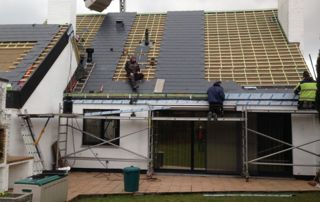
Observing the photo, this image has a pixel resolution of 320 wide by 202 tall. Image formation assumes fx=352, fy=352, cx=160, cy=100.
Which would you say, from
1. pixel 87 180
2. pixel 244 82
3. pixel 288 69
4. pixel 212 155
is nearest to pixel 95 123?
pixel 87 180

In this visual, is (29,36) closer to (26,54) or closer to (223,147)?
(26,54)

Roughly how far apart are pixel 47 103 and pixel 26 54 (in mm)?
2159

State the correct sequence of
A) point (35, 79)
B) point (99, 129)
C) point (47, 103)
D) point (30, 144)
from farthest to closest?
point (99, 129), point (47, 103), point (35, 79), point (30, 144)

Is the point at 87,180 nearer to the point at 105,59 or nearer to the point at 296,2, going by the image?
the point at 105,59

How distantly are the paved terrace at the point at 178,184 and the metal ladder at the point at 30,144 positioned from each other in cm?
125

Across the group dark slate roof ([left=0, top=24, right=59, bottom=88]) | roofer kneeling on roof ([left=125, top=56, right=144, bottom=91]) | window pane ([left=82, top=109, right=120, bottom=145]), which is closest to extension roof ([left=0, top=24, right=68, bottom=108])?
dark slate roof ([left=0, top=24, right=59, bottom=88])

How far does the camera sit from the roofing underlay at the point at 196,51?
14.4 meters

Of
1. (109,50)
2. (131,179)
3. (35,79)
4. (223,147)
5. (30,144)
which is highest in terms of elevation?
(109,50)

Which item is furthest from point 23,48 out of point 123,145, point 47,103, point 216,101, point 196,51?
point 216,101

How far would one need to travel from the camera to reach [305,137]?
12.7 meters

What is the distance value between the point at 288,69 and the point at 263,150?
3.57 metres

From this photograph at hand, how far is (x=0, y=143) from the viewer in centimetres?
898

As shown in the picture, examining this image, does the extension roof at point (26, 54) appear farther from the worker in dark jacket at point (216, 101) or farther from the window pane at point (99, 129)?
the worker in dark jacket at point (216, 101)

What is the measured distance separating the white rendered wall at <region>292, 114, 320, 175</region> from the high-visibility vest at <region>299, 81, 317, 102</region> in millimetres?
916
